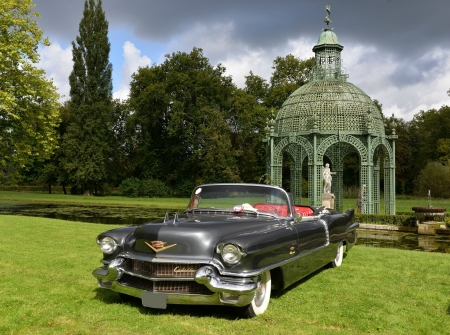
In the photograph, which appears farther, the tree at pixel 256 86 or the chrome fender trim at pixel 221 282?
the tree at pixel 256 86

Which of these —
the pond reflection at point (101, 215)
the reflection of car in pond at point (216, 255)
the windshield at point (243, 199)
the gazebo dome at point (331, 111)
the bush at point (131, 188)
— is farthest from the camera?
the bush at point (131, 188)

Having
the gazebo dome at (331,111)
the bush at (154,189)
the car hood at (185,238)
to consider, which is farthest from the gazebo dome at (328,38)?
the bush at (154,189)

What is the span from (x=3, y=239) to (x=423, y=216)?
47.1 feet

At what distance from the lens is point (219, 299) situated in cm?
430

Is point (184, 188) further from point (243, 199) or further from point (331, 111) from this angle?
point (243, 199)

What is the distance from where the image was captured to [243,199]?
6.00m

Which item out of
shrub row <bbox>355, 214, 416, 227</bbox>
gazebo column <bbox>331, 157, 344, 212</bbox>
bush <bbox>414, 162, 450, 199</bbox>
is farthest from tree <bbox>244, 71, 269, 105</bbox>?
shrub row <bbox>355, 214, 416, 227</bbox>

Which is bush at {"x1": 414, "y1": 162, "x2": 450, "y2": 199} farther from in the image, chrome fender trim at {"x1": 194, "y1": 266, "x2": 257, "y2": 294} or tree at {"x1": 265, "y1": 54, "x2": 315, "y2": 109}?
chrome fender trim at {"x1": 194, "y1": 266, "x2": 257, "y2": 294}

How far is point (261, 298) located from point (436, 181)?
130 ft

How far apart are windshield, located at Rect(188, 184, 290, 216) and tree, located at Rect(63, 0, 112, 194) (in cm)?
4062

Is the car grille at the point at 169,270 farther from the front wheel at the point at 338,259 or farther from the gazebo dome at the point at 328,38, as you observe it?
the gazebo dome at the point at 328,38

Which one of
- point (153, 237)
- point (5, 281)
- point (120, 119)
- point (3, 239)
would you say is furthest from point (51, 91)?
point (120, 119)

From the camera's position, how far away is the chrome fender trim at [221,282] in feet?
13.8

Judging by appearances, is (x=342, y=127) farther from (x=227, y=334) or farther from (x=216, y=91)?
(x=216, y=91)
